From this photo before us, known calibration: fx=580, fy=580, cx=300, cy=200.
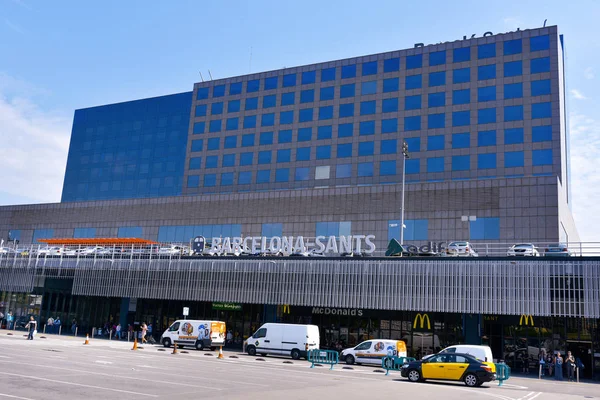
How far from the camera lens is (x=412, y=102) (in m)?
64.6

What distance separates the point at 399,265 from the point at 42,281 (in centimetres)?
3510

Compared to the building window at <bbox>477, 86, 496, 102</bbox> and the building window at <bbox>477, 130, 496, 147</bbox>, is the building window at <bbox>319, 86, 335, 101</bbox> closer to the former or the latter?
the building window at <bbox>477, 86, 496, 102</bbox>

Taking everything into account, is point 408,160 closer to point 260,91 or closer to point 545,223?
point 545,223

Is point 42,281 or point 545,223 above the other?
point 545,223

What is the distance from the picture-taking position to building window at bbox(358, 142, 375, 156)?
65.2 meters

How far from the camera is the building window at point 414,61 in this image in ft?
215

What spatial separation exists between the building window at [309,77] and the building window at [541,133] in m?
26.3

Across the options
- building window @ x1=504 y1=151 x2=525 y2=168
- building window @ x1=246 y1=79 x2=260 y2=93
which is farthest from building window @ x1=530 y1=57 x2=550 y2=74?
building window @ x1=246 y1=79 x2=260 y2=93

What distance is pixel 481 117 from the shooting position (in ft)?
200

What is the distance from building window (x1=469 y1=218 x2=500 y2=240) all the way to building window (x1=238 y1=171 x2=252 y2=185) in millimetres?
28018

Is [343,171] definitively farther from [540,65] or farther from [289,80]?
[540,65]

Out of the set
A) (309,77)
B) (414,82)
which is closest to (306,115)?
(309,77)

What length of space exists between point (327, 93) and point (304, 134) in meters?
5.67

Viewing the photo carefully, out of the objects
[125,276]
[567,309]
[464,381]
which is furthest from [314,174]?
[464,381]
